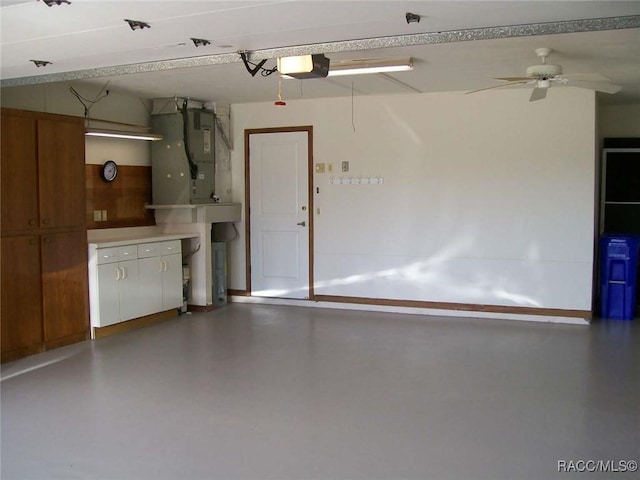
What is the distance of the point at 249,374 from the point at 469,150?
392cm

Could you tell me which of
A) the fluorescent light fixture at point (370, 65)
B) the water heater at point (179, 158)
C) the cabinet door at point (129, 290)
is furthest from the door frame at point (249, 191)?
the fluorescent light fixture at point (370, 65)

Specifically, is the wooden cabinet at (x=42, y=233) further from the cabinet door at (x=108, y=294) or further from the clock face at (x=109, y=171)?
the clock face at (x=109, y=171)

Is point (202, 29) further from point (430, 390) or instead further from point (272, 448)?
point (430, 390)

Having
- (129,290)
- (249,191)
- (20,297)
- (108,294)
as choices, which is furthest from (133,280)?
(249,191)

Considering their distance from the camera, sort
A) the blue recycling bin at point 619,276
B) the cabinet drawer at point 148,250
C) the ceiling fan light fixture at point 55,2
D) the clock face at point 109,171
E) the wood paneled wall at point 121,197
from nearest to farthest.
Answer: the ceiling fan light fixture at point 55,2
the cabinet drawer at point 148,250
the wood paneled wall at point 121,197
the clock face at point 109,171
the blue recycling bin at point 619,276

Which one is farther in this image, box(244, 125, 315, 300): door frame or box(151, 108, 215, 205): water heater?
box(244, 125, 315, 300): door frame

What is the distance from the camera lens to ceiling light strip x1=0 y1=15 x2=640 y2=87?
3.72 m

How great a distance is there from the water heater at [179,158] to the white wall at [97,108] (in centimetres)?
22

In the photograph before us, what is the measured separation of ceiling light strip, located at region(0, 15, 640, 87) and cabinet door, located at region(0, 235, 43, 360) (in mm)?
1700

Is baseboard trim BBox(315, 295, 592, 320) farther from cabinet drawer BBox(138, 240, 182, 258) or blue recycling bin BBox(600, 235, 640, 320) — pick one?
cabinet drawer BBox(138, 240, 182, 258)

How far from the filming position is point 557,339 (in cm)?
625

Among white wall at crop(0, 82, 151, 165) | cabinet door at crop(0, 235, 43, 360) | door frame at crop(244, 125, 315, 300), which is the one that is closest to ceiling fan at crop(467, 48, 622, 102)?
door frame at crop(244, 125, 315, 300)

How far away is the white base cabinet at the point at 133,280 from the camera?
6.27 metres

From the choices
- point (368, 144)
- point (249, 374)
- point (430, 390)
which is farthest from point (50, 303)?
point (368, 144)
